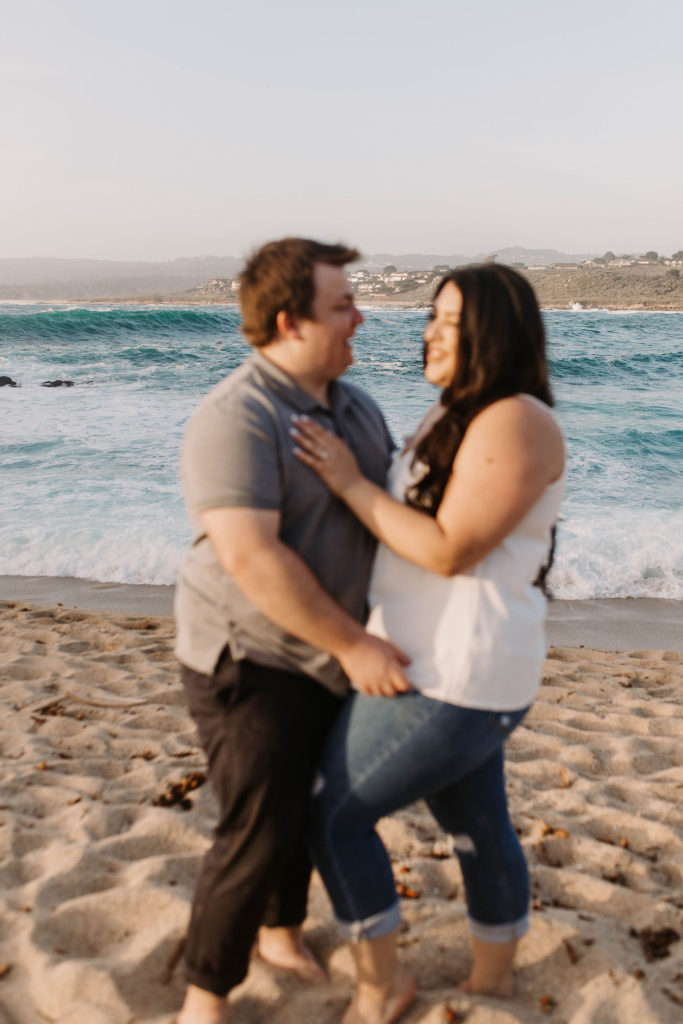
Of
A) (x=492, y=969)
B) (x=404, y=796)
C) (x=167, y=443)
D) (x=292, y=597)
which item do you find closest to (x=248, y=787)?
(x=404, y=796)

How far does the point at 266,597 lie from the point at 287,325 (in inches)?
23.5

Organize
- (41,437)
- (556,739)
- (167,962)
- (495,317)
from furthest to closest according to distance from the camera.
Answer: (41,437) → (556,739) → (167,962) → (495,317)

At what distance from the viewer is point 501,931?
2152 mm

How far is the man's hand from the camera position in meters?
1.80

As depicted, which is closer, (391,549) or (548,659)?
(391,549)

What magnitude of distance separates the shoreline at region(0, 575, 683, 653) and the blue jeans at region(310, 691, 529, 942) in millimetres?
3795

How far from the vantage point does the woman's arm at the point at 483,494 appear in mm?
1728

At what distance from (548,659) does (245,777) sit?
12.2ft

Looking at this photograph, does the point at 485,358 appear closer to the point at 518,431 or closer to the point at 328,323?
the point at 518,431

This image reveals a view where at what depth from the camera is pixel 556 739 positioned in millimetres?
3908

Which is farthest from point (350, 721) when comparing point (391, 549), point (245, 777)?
point (391, 549)

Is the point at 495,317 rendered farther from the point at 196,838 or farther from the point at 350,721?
the point at 196,838

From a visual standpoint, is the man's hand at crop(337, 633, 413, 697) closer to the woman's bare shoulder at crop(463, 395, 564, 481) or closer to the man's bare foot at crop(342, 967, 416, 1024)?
the woman's bare shoulder at crop(463, 395, 564, 481)

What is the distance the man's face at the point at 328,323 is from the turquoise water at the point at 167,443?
59 cm
